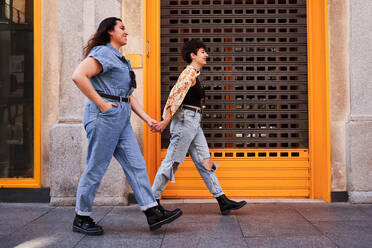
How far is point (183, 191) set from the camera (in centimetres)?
536

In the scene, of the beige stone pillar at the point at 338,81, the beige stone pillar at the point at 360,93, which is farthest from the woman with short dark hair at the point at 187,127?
the beige stone pillar at the point at 360,93

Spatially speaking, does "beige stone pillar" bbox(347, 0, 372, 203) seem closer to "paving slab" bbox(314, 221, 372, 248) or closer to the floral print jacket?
"paving slab" bbox(314, 221, 372, 248)

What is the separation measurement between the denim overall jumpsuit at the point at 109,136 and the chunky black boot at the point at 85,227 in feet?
0.25

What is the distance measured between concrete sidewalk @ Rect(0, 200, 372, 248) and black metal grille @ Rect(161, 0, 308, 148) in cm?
115

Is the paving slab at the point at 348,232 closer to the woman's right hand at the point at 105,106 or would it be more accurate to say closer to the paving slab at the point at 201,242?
the paving slab at the point at 201,242

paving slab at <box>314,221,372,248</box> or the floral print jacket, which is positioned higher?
the floral print jacket

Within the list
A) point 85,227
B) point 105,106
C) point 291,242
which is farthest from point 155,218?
point 291,242

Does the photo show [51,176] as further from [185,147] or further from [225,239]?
[225,239]

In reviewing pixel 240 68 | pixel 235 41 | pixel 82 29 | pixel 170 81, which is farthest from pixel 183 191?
pixel 82 29

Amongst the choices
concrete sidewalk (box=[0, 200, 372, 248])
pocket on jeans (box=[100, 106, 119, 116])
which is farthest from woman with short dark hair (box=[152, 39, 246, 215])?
pocket on jeans (box=[100, 106, 119, 116])

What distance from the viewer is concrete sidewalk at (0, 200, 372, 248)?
3.31 meters

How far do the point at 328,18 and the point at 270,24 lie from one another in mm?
840

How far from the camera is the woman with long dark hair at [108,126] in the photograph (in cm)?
342

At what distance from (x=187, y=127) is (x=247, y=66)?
5.94ft
